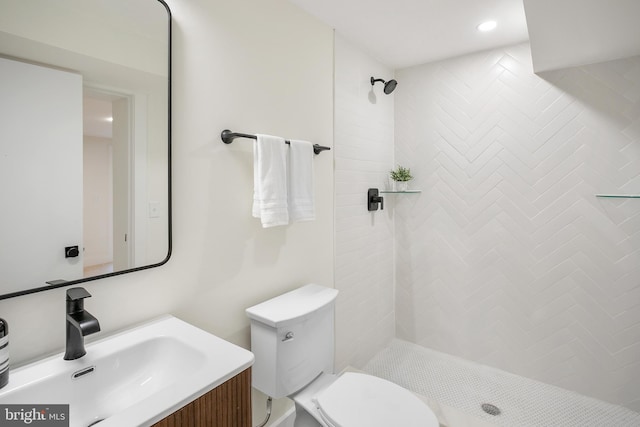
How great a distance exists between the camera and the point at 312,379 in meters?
1.54

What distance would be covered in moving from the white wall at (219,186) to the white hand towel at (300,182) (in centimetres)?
16

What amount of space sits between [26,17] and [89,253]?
68 centimetres

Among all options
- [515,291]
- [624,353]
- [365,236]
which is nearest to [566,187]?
[515,291]

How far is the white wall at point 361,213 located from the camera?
2131mm

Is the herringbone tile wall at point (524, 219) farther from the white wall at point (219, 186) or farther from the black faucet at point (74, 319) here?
the black faucet at point (74, 319)

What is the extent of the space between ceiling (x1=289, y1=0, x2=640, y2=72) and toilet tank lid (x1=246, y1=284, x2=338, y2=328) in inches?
59.8

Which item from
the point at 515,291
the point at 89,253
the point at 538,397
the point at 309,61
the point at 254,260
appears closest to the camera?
the point at 89,253

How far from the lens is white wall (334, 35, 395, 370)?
2131 millimetres

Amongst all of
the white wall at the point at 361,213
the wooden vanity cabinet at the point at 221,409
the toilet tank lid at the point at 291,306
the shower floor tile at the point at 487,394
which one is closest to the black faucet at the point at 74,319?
the wooden vanity cabinet at the point at 221,409

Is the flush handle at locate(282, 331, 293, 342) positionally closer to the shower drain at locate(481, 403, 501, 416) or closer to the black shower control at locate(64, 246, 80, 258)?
the black shower control at locate(64, 246, 80, 258)

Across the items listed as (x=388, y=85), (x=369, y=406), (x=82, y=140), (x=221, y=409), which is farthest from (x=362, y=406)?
(x=388, y=85)

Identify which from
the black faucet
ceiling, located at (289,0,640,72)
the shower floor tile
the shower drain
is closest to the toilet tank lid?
the black faucet

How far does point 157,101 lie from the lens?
1.20 m

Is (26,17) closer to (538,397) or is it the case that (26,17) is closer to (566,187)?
(566,187)
